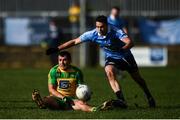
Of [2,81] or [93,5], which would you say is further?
[93,5]

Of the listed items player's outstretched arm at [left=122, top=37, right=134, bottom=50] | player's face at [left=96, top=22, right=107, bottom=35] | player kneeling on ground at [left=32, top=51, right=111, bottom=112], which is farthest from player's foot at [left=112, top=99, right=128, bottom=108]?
player's face at [left=96, top=22, right=107, bottom=35]

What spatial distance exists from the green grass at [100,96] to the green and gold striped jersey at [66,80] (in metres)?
0.61

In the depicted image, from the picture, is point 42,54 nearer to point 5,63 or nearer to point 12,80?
point 5,63

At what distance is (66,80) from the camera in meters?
14.3

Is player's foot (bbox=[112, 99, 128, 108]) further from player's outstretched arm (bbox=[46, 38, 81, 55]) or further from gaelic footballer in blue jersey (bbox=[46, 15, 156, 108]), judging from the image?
player's outstretched arm (bbox=[46, 38, 81, 55])

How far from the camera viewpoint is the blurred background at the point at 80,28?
33875 mm

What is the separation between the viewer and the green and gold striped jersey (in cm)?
1427

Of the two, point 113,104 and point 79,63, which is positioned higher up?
point 113,104

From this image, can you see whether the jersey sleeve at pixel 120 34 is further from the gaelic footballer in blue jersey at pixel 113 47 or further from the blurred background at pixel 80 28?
the blurred background at pixel 80 28

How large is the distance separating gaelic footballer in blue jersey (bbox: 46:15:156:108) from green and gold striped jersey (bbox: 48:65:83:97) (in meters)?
0.48

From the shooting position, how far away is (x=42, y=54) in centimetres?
3425

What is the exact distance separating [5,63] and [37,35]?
206cm

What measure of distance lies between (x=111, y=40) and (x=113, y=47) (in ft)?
0.64

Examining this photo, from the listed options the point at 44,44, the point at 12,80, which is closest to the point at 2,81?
the point at 12,80
